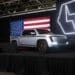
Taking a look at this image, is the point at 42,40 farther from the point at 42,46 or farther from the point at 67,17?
the point at 67,17

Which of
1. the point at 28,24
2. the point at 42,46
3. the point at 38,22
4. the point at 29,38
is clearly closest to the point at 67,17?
the point at 38,22

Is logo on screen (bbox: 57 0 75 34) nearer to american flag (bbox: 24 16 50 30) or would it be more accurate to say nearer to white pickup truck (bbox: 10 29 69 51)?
american flag (bbox: 24 16 50 30)

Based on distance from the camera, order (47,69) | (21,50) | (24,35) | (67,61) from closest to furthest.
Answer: (67,61) → (47,69) → (24,35) → (21,50)

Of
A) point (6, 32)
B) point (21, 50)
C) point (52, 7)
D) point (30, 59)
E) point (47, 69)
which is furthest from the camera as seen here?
point (6, 32)

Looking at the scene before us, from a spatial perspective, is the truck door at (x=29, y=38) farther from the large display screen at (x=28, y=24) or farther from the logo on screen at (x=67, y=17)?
the large display screen at (x=28, y=24)

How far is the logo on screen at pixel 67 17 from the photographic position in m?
30.5

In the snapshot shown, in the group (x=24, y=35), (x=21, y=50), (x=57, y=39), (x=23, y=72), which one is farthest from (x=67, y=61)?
(x=21, y=50)

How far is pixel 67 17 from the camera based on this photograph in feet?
102

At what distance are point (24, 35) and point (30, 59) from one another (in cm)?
1310

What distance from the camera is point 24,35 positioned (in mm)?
25453

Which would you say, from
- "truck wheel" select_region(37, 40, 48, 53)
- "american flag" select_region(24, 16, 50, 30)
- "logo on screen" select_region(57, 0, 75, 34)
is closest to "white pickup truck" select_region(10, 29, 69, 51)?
"truck wheel" select_region(37, 40, 48, 53)

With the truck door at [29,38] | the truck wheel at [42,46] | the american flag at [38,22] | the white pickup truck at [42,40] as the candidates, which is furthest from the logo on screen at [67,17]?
the truck wheel at [42,46]

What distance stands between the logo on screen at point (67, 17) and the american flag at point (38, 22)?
1.33 metres

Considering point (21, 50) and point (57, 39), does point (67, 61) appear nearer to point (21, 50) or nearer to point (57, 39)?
point (57, 39)
